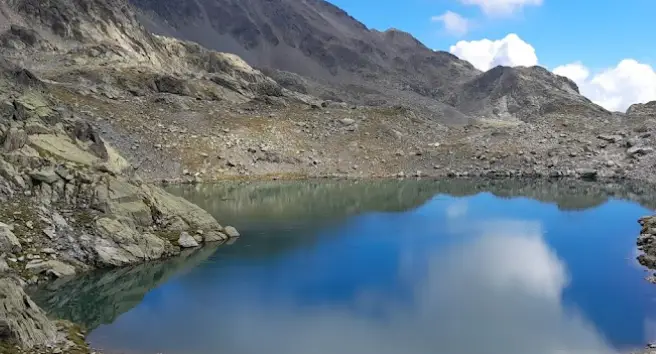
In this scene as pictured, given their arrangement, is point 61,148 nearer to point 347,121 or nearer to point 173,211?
point 173,211

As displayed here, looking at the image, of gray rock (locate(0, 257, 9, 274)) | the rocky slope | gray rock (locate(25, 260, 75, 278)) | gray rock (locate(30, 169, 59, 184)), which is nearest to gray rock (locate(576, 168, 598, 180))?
the rocky slope

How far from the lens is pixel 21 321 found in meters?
17.1

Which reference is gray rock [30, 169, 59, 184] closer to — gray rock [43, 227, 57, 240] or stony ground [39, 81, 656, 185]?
gray rock [43, 227, 57, 240]

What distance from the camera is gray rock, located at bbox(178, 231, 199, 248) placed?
33.9 m

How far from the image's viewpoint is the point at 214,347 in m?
19.6

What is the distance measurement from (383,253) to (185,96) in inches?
2334

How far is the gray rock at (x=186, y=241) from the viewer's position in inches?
1334

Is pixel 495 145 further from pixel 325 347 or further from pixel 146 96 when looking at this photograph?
pixel 325 347

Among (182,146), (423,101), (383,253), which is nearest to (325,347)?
(383,253)

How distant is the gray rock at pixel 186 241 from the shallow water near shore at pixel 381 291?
803 millimetres

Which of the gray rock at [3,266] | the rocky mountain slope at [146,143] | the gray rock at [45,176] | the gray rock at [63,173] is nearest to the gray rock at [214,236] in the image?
the rocky mountain slope at [146,143]

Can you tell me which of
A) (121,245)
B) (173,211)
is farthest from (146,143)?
(121,245)

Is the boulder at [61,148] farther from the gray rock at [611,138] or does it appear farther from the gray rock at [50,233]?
the gray rock at [611,138]

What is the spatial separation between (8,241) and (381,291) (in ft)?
56.3
